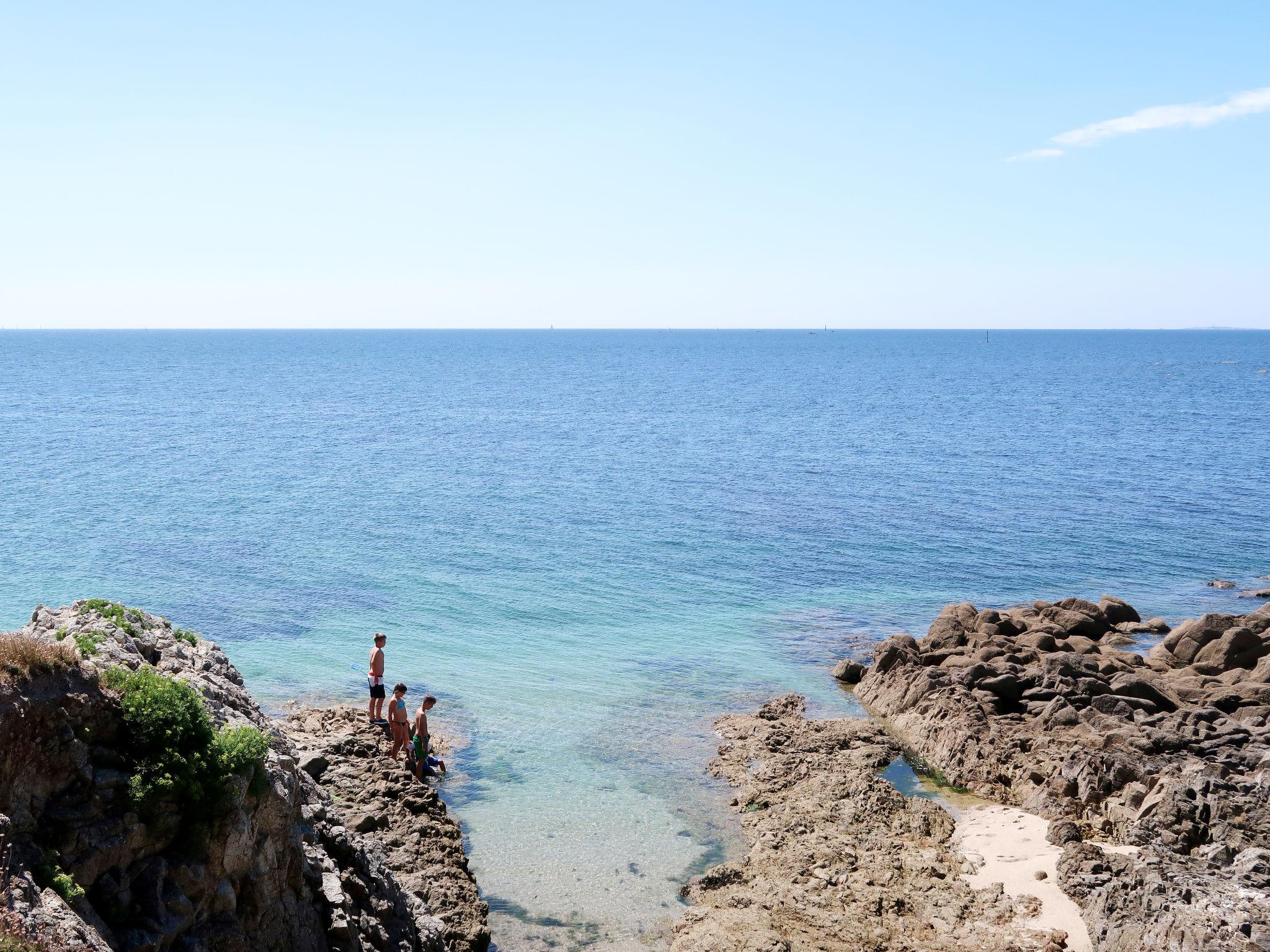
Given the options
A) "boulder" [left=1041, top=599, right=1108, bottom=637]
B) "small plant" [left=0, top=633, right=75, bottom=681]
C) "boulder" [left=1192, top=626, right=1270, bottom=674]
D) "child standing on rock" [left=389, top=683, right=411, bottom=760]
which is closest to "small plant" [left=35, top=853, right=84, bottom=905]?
"small plant" [left=0, top=633, right=75, bottom=681]

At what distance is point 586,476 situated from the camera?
2542 inches

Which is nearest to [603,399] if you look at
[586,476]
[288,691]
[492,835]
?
[586,476]

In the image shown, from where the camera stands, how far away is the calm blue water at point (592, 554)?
23594 millimetres

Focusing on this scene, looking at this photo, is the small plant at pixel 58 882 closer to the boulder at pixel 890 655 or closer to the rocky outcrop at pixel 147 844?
the rocky outcrop at pixel 147 844

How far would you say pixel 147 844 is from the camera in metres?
11.5

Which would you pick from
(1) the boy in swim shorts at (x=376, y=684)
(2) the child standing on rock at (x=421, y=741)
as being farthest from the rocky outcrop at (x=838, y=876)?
(1) the boy in swim shorts at (x=376, y=684)

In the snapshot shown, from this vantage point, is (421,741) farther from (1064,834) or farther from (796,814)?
(1064,834)

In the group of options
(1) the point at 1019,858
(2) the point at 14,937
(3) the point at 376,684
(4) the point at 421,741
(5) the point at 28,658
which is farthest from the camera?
(3) the point at 376,684

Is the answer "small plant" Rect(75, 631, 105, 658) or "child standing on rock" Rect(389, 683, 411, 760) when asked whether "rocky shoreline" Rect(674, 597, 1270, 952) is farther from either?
"small plant" Rect(75, 631, 105, 658)

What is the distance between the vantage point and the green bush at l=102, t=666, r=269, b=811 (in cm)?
1159

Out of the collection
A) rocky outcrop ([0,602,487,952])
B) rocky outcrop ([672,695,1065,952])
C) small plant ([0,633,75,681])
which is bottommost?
rocky outcrop ([672,695,1065,952])

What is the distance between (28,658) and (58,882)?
2.42 m

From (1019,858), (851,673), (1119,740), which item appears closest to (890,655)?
(851,673)

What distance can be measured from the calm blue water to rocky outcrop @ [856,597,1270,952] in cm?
363
